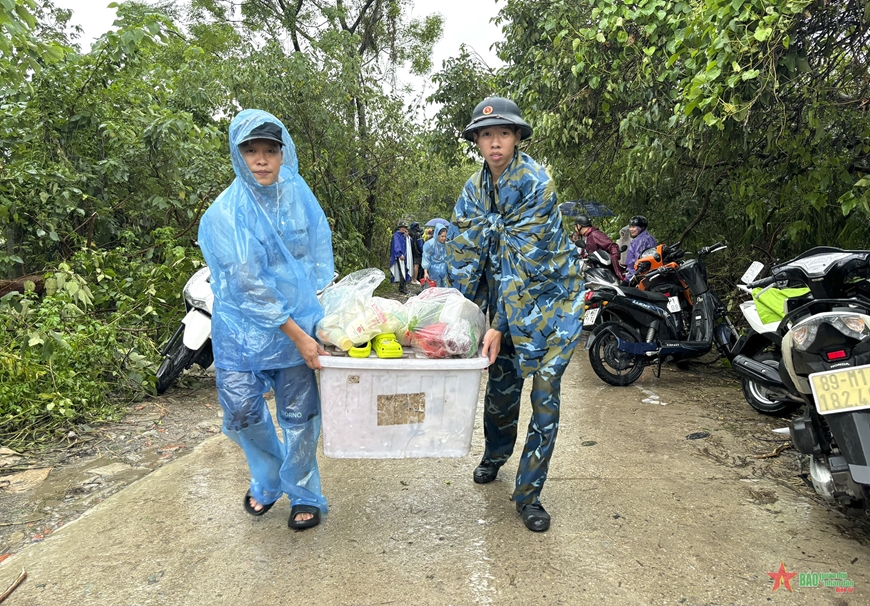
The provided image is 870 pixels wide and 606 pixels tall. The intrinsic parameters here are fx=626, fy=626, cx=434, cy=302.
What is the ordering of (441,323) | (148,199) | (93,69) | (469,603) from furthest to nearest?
(148,199)
(93,69)
(441,323)
(469,603)

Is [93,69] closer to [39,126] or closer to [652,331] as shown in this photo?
[39,126]

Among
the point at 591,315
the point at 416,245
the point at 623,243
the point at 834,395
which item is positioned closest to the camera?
the point at 834,395

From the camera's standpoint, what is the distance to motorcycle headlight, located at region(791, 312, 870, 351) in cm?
257

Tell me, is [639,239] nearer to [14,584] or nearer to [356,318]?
[356,318]

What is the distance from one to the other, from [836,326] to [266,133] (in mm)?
2454

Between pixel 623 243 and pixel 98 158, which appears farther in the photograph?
pixel 623 243

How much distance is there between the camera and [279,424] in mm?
2738

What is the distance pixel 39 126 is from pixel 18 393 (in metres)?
2.97

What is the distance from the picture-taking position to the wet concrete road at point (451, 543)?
231 centimetres

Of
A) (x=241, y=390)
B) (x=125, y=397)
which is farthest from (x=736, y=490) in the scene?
(x=125, y=397)

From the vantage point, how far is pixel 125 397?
183 inches

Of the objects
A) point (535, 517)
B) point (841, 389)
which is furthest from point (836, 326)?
point (535, 517)

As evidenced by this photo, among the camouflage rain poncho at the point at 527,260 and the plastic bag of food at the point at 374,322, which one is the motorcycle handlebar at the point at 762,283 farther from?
the plastic bag of food at the point at 374,322

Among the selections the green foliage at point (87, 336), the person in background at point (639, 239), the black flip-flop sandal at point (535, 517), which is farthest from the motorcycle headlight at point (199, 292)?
the person in background at point (639, 239)
